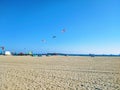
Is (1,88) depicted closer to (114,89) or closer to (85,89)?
(85,89)

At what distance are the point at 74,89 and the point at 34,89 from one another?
6.64 feet

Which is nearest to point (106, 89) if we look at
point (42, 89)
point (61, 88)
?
point (61, 88)

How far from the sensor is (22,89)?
868 centimetres

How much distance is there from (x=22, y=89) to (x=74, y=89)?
2.61 meters

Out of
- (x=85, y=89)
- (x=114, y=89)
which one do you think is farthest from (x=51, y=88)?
(x=114, y=89)

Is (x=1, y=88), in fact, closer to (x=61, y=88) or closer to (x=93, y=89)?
(x=61, y=88)

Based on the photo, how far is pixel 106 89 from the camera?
9242mm

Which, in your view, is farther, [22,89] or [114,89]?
[114,89]

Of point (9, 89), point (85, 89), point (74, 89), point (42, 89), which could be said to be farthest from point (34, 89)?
point (85, 89)

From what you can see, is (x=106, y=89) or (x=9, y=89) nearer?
(x=9, y=89)

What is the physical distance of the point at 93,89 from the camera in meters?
9.13

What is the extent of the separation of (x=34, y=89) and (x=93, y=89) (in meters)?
3.01

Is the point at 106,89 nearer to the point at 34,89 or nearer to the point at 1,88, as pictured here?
the point at 34,89

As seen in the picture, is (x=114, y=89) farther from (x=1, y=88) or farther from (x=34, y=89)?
(x=1, y=88)
